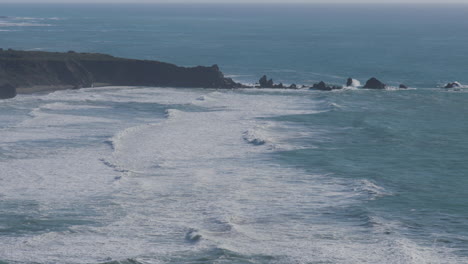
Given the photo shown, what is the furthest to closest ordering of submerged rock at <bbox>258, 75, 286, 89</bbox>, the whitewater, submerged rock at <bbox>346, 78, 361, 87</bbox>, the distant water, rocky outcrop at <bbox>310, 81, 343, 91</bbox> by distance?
submerged rock at <bbox>346, 78, 361, 87</bbox> → submerged rock at <bbox>258, 75, 286, 89</bbox> → rocky outcrop at <bbox>310, 81, 343, 91</bbox> → the distant water → the whitewater

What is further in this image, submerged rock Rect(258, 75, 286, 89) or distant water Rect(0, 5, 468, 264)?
submerged rock Rect(258, 75, 286, 89)

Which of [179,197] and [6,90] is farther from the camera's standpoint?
[6,90]

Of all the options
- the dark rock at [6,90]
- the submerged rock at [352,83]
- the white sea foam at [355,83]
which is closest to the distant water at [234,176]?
the dark rock at [6,90]

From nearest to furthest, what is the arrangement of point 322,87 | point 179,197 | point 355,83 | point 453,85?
1. point 179,197
2. point 322,87
3. point 453,85
4. point 355,83

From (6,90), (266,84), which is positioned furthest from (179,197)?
(266,84)

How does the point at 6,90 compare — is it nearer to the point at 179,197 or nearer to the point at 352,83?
the point at 179,197

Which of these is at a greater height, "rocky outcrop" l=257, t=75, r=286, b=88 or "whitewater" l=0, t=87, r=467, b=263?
"rocky outcrop" l=257, t=75, r=286, b=88

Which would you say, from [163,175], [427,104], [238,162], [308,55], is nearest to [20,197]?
[163,175]

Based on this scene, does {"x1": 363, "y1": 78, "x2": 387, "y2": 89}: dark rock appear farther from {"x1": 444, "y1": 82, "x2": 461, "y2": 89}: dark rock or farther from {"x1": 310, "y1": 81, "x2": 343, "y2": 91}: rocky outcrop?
{"x1": 444, "y1": 82, "x2": 461, "y2": 89}: dark rock

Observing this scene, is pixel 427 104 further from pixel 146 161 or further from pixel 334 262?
pixel 334 262

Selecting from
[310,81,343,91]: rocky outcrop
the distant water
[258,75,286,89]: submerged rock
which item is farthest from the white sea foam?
[258,75,286,89]: submerged rock
